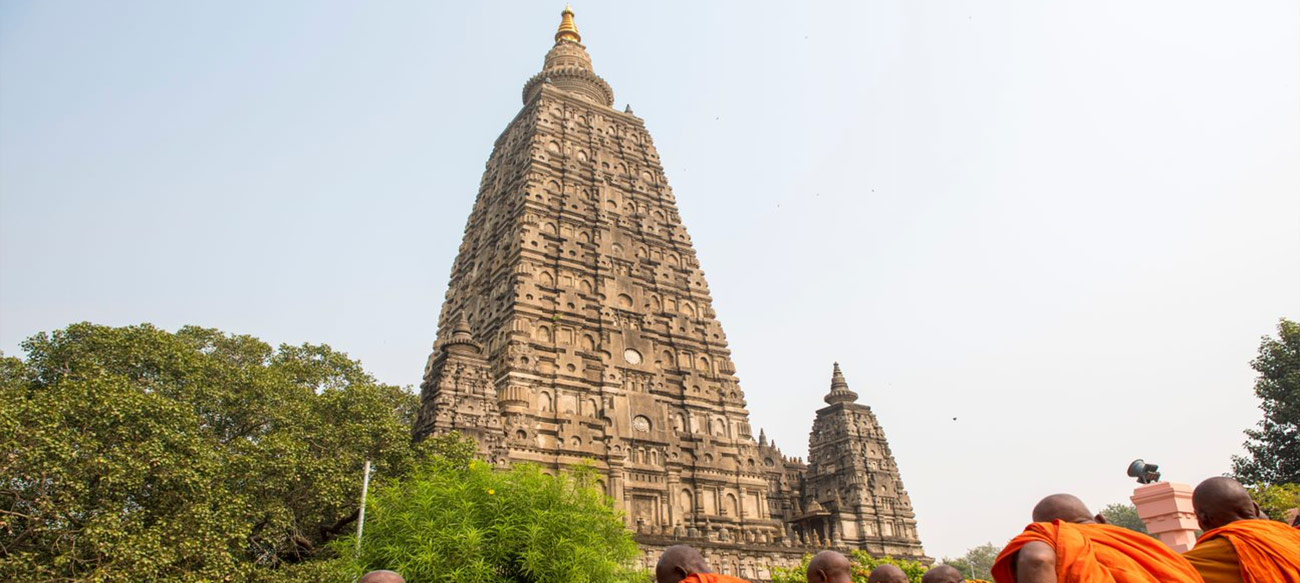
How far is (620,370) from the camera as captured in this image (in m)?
37.2

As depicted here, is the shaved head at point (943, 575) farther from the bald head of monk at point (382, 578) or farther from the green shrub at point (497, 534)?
the green shrub at point (497, 534)

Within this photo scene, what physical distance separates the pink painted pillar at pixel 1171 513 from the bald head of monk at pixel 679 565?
392 inches


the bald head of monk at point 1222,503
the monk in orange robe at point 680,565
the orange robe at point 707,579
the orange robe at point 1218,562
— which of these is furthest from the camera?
the monk in orange robe at point 680,565

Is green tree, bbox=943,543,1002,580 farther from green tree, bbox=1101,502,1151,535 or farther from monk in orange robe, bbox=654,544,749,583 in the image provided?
monk in orange robe, bbox=654,544,749,583

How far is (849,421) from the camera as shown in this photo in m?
43.0

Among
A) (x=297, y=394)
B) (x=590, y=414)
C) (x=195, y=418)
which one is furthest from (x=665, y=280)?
(x=195, y=418)

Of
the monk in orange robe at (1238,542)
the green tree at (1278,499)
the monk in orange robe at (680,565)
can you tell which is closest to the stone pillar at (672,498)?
the green tree at (1278,499)

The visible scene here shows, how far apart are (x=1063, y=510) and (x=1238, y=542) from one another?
1.10 meters

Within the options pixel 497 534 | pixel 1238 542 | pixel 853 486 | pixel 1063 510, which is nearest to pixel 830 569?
pixel 1063 510

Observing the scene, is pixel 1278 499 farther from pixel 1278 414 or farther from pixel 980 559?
pixel 980 559

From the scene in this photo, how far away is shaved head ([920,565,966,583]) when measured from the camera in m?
7.28

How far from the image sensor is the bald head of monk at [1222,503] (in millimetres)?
5590

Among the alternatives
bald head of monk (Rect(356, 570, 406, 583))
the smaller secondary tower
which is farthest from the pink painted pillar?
the smaller secondary tower

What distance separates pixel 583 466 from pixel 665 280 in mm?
21608
